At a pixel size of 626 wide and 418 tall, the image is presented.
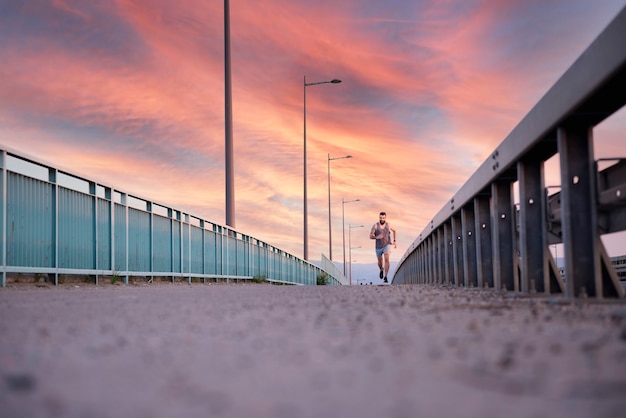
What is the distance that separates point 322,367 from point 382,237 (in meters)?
21.0

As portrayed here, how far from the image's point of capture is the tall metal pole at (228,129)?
2259 centimetres

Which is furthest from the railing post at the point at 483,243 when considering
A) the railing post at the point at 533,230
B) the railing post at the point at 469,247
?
the railing post at the point at 533,230

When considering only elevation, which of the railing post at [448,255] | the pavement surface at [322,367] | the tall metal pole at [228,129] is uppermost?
the tall metal pole at [228,129]

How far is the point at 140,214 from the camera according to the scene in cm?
1488

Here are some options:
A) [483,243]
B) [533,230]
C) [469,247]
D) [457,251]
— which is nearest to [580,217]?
[533,230]

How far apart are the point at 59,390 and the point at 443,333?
1.79 m

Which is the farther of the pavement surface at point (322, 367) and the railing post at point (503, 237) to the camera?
the railing post at point (503, 237)

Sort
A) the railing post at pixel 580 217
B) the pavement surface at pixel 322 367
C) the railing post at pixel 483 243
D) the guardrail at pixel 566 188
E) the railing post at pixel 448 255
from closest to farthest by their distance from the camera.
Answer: the pavement surface at pixel 322 367, the guardrail at pixel 566 188, the railing post at pixel 580 217, the railing post at pixel 483 243, the railing post at pixel 448 255

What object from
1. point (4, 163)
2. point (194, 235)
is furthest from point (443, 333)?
point (194, 235)

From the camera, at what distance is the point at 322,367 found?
7.89 feet

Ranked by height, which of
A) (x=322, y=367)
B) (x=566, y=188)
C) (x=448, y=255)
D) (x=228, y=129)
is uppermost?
(x=228, y=129)

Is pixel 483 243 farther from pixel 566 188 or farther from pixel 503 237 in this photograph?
pixel 566 188

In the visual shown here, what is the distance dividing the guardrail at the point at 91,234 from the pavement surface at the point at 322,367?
6.55 metres

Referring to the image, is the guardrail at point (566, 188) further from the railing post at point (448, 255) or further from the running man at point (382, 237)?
the running man at point (382, 237)
